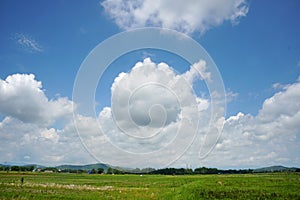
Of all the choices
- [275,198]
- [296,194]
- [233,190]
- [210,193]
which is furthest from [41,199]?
[296,194]

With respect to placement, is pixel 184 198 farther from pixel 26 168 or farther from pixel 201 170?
pixel 26 168

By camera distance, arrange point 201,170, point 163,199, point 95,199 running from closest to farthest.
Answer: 1. point 95,199
2. point 163,199
3. point 201,170

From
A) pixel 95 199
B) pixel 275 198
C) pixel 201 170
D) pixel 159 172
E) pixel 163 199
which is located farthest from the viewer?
pixel 159 172

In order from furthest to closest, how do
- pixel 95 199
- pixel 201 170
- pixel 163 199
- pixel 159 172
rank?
pixel 159 172 → pixel 201 170 → pixel 163 199 → pixel 95 199

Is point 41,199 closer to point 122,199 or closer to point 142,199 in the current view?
point 122,199

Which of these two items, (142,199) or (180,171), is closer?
(142,199)

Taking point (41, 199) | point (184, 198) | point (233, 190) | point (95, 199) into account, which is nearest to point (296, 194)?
point (233, 190)

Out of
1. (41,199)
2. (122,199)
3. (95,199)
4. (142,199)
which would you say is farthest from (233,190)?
→ (41,199)

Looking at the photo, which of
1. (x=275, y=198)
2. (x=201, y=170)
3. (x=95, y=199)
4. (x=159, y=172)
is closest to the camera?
(x=275, y=198)

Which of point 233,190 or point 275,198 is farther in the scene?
point 233,190

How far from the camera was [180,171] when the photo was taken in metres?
164

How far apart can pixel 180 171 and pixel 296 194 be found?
145m

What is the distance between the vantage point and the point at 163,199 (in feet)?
92.8

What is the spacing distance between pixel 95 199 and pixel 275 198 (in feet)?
50.7
